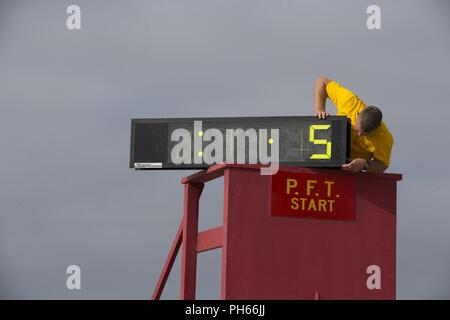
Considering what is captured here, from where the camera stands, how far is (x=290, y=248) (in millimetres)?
10320

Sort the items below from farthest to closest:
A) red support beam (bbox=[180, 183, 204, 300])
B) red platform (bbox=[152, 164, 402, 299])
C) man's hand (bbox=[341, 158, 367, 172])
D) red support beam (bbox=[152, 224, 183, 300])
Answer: red support beam (bbox=[152, 224, 183, 300]) < red support beam (bbox=[180, 183, 204, 300]) < man's hand (bbox=[341, 158, 367, 172]) < red platform (bbox=[152, 164, 402, 299])

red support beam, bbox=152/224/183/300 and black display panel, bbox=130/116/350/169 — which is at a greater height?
black display panel, bbox=130/116/350/169

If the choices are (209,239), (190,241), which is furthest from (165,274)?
(209,239)

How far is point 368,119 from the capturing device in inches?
409

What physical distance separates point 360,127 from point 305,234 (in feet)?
3.74

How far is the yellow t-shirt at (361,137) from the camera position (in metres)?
10.7

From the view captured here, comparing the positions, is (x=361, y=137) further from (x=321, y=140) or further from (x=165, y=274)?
(x=165, y=274)

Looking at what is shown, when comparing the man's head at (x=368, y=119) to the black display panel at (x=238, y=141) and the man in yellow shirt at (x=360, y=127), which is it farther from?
the black display panel at (x=238, y=141)

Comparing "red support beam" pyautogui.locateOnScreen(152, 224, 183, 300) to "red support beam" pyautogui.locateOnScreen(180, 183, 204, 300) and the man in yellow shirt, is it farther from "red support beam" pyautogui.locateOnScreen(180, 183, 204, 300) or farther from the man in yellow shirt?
the man in yellow shirt

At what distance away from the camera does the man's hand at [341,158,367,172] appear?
33.9 feet

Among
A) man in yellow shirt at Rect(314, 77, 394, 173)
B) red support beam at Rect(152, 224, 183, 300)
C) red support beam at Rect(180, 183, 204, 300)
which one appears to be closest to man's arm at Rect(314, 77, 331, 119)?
man in yellow shirt at Rect(314, 77, 394, 173)

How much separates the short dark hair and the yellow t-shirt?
230 millimetres

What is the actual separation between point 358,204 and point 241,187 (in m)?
1.24
